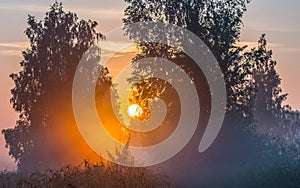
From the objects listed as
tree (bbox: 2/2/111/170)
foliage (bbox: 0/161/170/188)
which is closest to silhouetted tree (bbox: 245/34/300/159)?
tree (bbox: 2/2/111/170)

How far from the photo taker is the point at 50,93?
47625mm

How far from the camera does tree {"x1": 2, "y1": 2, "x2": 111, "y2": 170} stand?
4638 centimetres

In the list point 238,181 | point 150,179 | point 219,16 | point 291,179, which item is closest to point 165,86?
point 219,16

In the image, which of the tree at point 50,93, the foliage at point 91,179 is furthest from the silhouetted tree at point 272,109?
the foliage at point 91,179

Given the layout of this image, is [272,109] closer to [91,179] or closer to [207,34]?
[207,34]

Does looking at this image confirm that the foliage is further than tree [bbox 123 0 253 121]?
No

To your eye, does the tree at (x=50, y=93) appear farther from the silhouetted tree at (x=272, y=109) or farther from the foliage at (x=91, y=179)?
the foliage at (x=91, y=179)

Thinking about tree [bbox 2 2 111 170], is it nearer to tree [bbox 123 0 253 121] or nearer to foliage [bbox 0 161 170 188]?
tree [bbox 123 0 253 121]

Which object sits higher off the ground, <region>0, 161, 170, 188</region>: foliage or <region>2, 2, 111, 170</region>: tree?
<region>2, 2, 111, 170</region>: tree

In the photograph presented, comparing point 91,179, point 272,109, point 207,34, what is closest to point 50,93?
point 207,34

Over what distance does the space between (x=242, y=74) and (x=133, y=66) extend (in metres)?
6.07

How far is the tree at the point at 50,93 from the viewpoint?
46.4m

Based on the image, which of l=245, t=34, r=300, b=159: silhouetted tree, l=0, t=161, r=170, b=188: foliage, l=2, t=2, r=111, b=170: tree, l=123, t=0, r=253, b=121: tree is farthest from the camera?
l=245, t=34, r=300, b=159: silhouetted tree

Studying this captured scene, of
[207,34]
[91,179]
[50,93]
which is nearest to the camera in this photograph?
[91,179]
